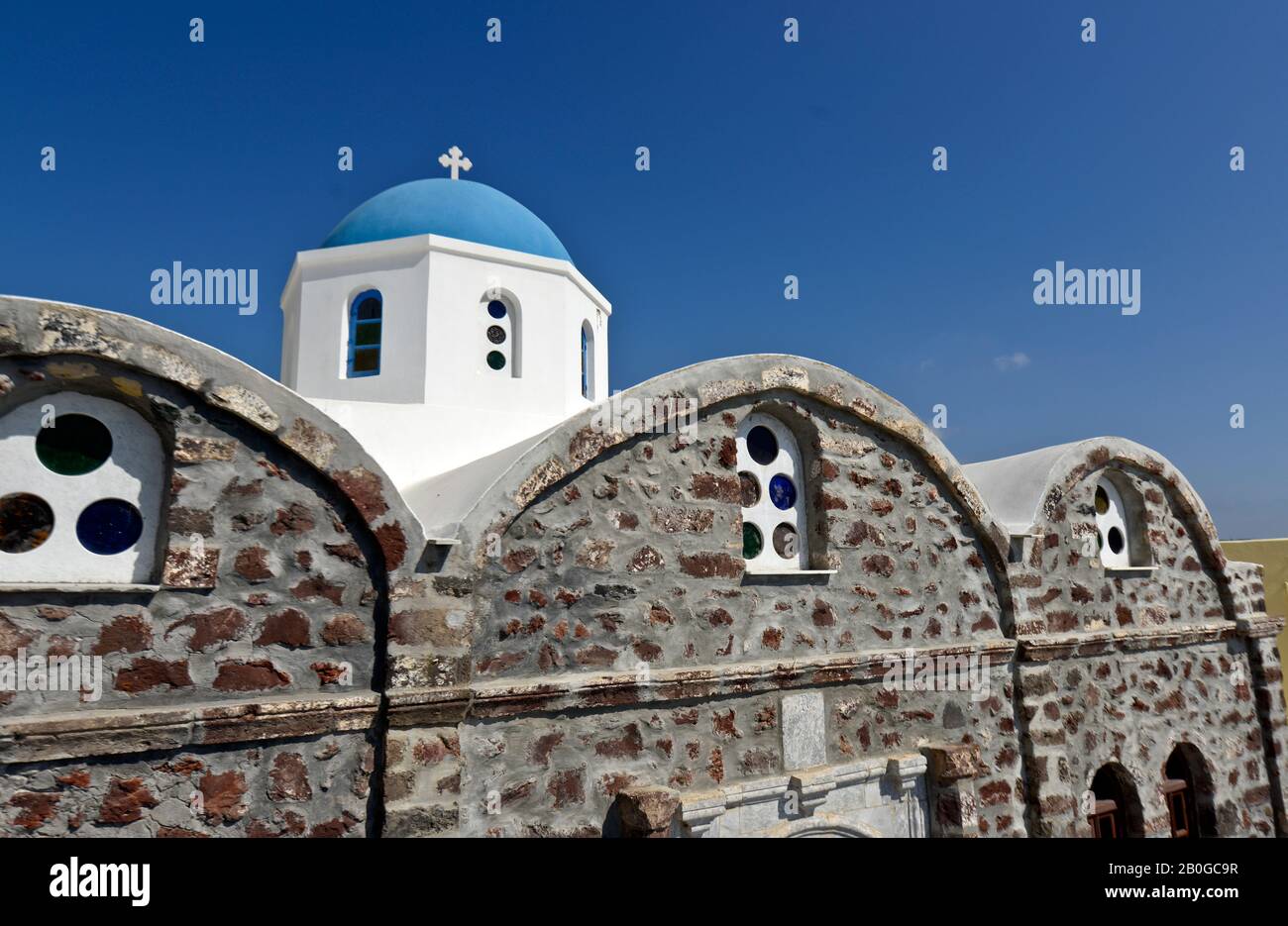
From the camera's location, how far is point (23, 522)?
3.06 meters

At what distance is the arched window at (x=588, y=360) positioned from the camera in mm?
7371

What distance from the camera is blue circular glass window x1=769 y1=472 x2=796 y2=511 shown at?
191 inches

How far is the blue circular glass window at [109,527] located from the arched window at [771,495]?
2.96 meters

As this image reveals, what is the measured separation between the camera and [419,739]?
3447 mm

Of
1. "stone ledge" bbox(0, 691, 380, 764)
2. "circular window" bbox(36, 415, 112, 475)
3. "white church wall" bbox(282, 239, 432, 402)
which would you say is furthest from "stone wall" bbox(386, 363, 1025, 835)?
"white church wall" bbox(282, 239, 432, 402)

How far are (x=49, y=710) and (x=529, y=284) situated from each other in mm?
4725

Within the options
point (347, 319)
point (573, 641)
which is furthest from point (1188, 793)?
point (347, 319)

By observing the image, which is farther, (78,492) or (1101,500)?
(1101,500)

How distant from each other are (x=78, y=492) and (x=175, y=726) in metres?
0.98

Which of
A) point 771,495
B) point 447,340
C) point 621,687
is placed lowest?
point 621,687

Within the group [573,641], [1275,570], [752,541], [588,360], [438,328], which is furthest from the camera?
[1275,570]

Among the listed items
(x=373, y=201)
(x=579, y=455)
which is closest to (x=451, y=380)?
(x=373, y=201)

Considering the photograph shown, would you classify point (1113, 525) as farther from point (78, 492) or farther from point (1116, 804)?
point (78, 492)

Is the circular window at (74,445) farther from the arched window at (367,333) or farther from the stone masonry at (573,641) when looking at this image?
the arched window at (367,333)
